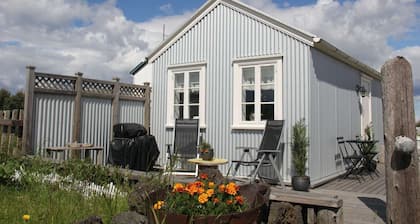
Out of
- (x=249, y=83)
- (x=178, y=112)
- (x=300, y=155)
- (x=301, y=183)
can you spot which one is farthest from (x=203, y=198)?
(x=178, y=112)

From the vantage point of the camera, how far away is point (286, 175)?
19.6 feet

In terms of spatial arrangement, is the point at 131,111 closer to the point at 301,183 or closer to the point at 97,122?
the point at 97,122

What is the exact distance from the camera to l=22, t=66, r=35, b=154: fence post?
5.71m

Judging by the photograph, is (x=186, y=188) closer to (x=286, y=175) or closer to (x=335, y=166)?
(x=286, y=175)

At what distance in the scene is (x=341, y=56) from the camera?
7.08 metres

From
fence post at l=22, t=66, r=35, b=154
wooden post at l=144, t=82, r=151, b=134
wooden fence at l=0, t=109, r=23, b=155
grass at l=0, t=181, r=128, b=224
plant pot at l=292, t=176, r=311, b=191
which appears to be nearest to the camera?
grass at l=0, t=181, r=128, b=224

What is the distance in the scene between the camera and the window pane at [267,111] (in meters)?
6.29

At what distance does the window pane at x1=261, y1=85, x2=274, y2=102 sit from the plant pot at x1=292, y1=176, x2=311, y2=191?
1.62 metres

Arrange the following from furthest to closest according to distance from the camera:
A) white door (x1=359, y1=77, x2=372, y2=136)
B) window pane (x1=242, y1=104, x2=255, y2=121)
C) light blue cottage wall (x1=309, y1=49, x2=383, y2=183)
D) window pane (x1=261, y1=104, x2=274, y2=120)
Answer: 1. white door (x1=359, y1=77, x2=372, y2=136)
2. window pane (x1=242, y1=104, x2=255, y2=121)
3. window pane (x1=261, y1=104, x2=274, y2=120)
4. light blue cottage wall (x1=309, y1=49, x2=383, y2=183)

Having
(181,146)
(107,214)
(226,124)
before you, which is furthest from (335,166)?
(107,214)

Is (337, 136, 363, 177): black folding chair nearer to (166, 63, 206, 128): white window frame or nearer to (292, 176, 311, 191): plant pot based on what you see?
(292, 176, 311, 191): plant pot

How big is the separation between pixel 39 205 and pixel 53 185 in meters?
0.30

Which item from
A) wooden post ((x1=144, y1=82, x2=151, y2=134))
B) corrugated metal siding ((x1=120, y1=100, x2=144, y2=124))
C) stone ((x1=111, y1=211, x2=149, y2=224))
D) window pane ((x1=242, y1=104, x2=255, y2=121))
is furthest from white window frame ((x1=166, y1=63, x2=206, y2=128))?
stone ((x1=111, y1=211, x2=149, y2=224))

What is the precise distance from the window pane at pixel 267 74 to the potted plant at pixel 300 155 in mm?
1048
